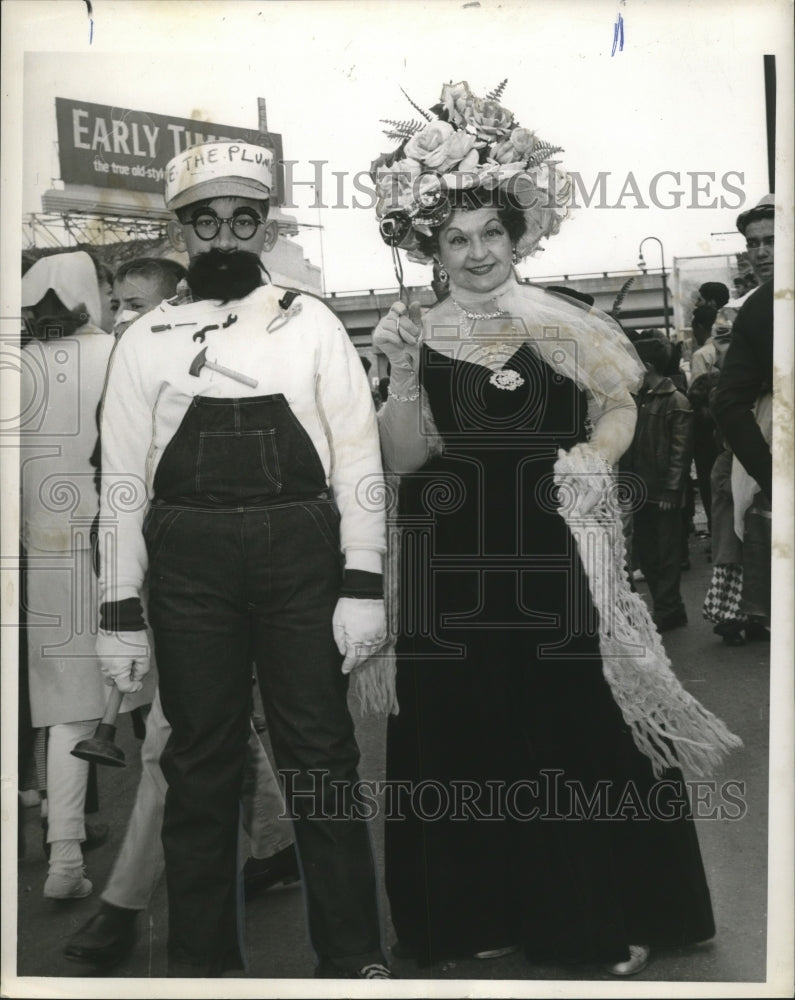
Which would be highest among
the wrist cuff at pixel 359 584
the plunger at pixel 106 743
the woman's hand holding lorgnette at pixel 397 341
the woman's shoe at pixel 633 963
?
the woman's hand holding lorgnette at pixel 397 341

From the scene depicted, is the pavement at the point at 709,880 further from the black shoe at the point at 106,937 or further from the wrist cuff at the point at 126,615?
the wrist cuff at the point at 126,615

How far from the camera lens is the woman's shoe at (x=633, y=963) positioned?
3441mm

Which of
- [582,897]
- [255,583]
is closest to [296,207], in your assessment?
[255,583]

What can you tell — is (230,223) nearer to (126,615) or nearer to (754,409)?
(126,615)

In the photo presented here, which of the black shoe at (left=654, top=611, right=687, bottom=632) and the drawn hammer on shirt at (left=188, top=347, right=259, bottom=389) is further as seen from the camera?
the black shoe at (left=654, top=611, right=687, bottom=632)

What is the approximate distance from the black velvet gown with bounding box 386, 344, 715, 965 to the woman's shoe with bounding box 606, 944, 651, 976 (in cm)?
3

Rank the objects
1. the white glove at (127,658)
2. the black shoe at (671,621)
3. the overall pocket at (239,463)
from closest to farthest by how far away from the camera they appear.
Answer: the overall pocket at (239,463) < the white glove at (127,658) < the black shoe at (671,621)

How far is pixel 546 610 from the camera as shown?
3.45 meters

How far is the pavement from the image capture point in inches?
138

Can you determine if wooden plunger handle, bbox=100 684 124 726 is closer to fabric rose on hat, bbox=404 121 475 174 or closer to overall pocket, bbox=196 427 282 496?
overall pocket, bbox=196 427 282 496

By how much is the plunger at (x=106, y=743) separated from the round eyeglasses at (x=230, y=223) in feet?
4.46

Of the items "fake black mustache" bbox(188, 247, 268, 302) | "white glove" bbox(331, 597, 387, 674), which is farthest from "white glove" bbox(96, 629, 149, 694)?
"fake black mustache" bbox(188, 247, 268, 302)

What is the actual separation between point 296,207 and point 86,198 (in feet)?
2.07

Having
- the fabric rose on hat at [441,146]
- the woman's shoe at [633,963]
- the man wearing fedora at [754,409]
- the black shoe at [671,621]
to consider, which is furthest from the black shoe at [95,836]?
the fabric rose on hat at [441,146]
